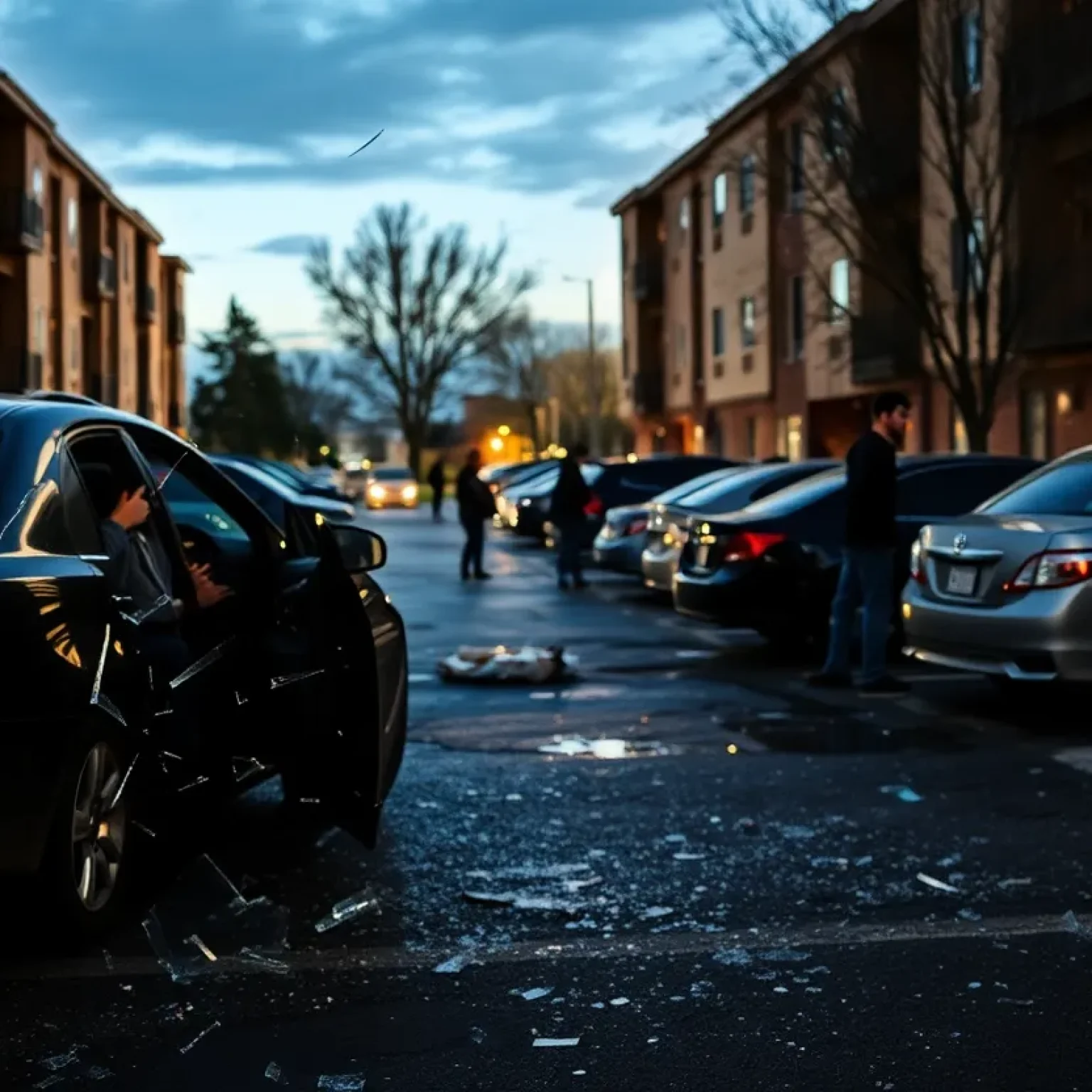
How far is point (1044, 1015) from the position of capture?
4.64m

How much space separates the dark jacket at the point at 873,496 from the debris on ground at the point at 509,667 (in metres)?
2.12

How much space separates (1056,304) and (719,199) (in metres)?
21.0

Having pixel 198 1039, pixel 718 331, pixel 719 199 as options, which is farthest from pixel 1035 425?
pixel 198 1039

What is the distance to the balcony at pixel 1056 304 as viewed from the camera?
23938 millimetres

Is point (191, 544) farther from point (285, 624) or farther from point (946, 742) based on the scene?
point (946, 742)

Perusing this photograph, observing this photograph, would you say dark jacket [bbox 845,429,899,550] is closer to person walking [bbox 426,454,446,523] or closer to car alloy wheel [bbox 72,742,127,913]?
car alloy wheel [bbox 72,742,127,913]

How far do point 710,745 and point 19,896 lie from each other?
4.64 meters

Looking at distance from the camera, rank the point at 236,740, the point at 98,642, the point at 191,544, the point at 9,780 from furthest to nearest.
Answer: the point at 191,544, the point at 236,740, the point at 98,642, the point at 9,780

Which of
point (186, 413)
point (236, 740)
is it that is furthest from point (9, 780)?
point (186, 413)

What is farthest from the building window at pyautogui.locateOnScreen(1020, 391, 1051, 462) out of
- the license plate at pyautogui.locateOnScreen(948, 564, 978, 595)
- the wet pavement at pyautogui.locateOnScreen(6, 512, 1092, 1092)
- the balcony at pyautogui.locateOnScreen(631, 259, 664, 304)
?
the balcony at pyautogui.locateOnScreen(631, 259, 664, 304)

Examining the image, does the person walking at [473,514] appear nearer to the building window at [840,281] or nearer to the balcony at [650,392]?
the building window at [840,281]

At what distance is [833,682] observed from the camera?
11.3m

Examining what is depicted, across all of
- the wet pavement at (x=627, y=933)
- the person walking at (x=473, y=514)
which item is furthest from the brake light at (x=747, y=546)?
the person walking at (x=473, y=514)

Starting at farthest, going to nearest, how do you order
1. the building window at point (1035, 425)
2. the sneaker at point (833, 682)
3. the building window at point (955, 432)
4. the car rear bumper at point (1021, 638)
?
the building window at point (955, 432)
the building window at point (1035, 425)
the sneaker at point (833, 682)
the car rear bumper at point (1021, 638)
